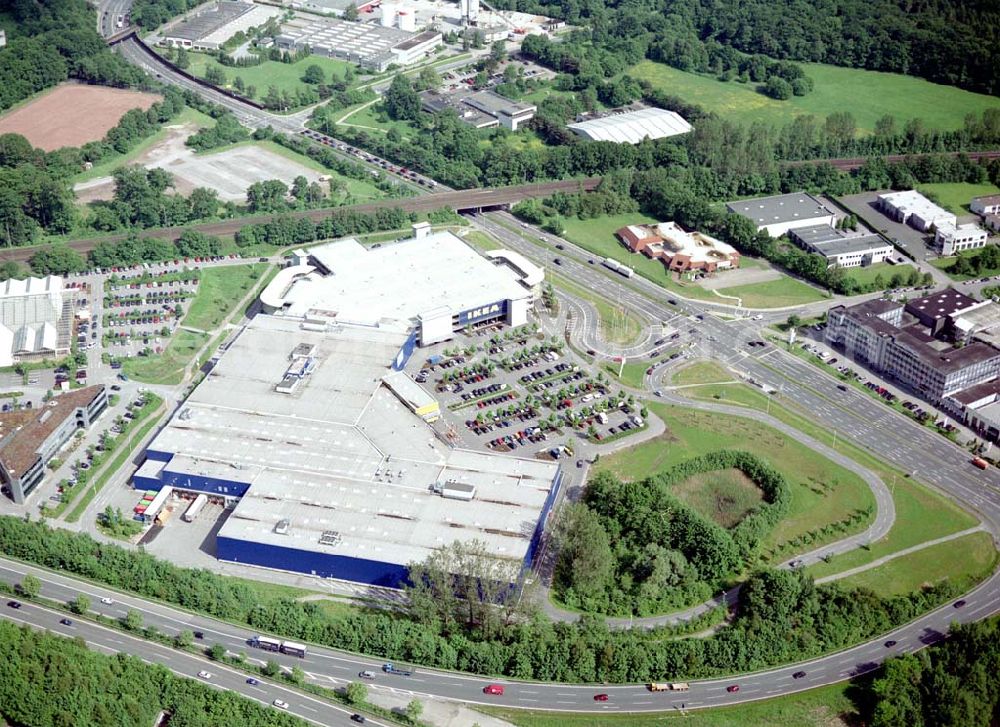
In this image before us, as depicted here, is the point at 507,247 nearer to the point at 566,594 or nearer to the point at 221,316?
the point at 221,316

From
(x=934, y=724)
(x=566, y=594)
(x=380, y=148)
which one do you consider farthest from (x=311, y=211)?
(x=934, y=724)

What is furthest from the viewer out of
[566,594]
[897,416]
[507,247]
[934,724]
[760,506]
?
[507,247]

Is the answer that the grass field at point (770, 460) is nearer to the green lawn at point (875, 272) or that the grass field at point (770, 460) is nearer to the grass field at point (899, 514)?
the grass field at point (899, 514)

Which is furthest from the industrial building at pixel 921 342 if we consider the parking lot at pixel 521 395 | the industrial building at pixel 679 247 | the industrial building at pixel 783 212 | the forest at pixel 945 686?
the forest at pixel 945 686

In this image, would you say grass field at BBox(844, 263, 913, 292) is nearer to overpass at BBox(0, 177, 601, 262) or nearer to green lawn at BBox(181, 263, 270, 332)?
overpass at BBox(0, 177, 601, 262)

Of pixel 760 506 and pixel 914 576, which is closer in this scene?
pixel 914 576

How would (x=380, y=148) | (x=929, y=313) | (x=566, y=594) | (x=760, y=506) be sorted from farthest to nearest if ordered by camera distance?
(x=380, y=148)
(x=929, y=313)
(x=760, y=506)
(x=566, y=594)
